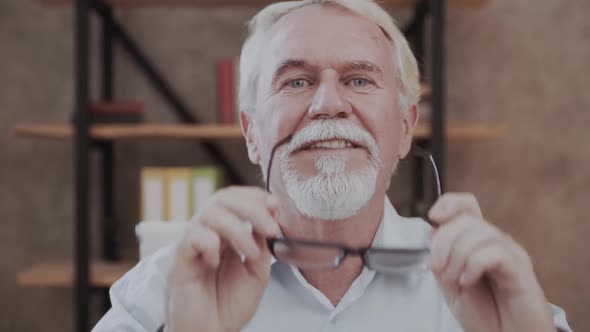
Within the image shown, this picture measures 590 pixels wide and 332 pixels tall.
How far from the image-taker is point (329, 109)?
3.15 ft

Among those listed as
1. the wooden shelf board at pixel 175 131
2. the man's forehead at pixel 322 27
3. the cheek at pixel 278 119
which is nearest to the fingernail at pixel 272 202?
the cheek at pixel 278 119

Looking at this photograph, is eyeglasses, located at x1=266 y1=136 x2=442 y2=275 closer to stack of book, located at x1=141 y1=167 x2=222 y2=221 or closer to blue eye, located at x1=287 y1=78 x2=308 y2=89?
blue eye, located at x1=287 y1=78 x2=308 y2=89

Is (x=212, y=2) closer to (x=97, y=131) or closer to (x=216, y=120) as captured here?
(x=216, y=120)

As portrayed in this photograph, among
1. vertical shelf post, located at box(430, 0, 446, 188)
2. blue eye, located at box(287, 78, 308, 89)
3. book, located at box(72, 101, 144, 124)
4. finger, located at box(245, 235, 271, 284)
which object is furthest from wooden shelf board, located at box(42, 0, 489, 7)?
finger, located at box(245, 235, 271, 284)

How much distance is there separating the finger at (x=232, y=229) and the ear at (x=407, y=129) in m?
0.53

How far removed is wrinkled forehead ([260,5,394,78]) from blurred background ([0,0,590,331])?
122 cm

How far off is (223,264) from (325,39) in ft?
1.54

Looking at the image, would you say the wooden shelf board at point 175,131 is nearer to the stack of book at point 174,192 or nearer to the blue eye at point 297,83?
the stack of book at point 174,192

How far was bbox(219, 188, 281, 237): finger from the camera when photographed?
69cm

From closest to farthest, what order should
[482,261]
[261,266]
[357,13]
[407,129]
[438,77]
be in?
[482,261] → [261,266] → [357,13] → [407,129] → [438,77]

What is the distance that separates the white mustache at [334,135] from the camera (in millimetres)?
941

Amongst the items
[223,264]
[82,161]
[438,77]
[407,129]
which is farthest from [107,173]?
[223,264]

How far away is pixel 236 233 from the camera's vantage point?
2.27 feet

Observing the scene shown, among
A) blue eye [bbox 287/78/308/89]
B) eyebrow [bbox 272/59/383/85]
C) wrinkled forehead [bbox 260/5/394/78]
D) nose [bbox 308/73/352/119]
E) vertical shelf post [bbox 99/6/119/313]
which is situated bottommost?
vertical shelf post [bbox 99/6/119/313]
